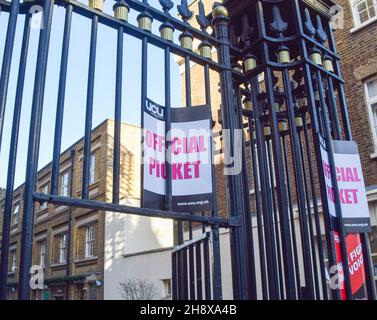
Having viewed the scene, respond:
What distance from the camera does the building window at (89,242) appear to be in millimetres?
17359

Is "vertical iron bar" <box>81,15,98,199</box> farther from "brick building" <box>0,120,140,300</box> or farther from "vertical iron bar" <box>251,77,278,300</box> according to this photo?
"brick building" <box>0,120,140,300</box>

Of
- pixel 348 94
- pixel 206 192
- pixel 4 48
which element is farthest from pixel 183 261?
pixel 348 94

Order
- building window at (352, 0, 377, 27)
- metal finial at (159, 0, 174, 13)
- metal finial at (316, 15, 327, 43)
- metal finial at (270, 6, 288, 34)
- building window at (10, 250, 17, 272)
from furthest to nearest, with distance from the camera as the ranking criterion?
building window at (10, 250, 17, 272), building window at (352, 0, 377, 27), metal finial at (316, 15, 327, 43), metal finial at (270, 6, 288, 34), metal finial at (159, 0, 174, 13)

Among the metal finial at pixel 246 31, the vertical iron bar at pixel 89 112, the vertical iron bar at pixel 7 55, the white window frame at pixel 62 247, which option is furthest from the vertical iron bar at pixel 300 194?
the white window frame at pixel 62 247

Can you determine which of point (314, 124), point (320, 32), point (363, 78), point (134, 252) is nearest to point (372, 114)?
point (363, 78)

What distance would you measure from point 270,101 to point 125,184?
14812 mm

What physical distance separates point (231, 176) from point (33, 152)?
1.31m

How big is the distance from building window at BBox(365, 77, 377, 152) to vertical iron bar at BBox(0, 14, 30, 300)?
7.81 metres

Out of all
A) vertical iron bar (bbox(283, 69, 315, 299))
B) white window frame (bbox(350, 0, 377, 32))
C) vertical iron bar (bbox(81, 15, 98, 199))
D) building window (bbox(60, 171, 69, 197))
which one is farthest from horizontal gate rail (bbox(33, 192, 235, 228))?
building window (bbox(60, 171, 69, 197))

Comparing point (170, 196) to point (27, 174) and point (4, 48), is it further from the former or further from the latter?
point (4, 48)

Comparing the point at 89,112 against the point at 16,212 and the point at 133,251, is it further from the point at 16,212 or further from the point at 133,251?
the point at 16,212

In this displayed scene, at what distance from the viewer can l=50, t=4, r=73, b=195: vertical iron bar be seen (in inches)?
80.1

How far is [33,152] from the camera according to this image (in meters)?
1.93

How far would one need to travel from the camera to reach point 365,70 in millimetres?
8852
